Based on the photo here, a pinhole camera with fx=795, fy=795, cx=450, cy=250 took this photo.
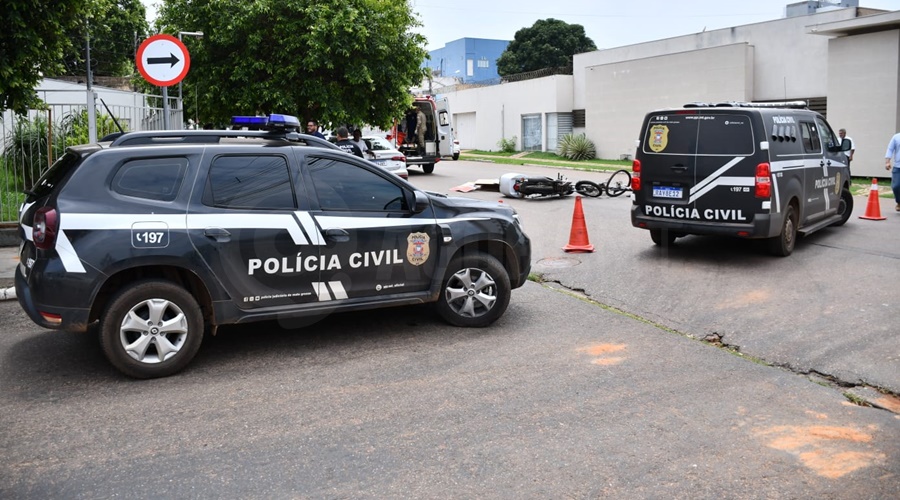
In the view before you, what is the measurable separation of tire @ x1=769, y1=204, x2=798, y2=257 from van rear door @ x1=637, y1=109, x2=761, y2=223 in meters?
0.79

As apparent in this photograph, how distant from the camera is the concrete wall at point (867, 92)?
23061mm

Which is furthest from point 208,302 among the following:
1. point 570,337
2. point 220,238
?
point 570,337

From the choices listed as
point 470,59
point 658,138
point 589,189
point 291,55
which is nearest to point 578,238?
point 658,138

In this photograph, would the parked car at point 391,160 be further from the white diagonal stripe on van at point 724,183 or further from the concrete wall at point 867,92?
the concrete wall at point 867,92

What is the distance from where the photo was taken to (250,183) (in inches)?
244

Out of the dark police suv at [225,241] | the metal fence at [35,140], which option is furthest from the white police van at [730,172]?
the metal fence at [35,140]

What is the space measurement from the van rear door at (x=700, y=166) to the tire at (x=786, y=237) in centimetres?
79

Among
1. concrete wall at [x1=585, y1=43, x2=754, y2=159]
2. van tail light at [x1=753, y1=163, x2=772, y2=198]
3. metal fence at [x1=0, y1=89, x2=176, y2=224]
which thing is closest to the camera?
van tail light at [x1=753, y1=163, x2=772, y2=198]

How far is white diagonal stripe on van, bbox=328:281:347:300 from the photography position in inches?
251

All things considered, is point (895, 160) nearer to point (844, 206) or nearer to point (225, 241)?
point (844, 206)

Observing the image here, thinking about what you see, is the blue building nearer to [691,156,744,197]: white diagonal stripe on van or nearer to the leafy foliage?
the leafy foliage

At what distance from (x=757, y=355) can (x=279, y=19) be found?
16.4 meters

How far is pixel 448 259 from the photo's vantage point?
693 cm

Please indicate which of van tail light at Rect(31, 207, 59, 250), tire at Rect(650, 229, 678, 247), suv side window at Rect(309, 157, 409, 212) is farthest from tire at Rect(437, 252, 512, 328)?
tire at Rect(650, 229, 678, 247)
